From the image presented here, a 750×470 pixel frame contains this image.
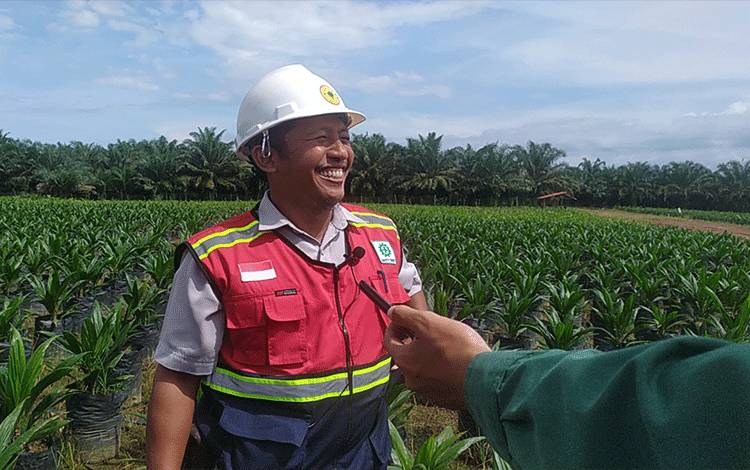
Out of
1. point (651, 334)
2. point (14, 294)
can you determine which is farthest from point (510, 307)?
point (14, 294)

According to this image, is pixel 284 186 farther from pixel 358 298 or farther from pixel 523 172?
pixel 523 172

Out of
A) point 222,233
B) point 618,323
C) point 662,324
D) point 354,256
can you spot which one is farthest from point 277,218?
point 662,324

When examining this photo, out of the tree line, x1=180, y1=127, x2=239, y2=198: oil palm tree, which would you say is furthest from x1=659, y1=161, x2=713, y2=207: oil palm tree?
x1=180, y1=127, x2=239, y2=198: oil palm tree

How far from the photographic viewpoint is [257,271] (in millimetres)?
1962

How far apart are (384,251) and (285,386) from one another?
2.16 ft

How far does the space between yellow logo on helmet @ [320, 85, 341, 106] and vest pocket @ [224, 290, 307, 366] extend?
0.74m

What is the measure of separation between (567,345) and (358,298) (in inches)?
120

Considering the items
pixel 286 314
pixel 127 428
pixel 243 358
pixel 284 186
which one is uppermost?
pixel 284 186

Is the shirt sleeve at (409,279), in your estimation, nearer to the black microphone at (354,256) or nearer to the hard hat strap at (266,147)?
the black microphone at (354,256)

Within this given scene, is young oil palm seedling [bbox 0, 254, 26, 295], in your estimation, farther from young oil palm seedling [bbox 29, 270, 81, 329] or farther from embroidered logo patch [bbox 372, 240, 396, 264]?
embroidered logo patch [bbox 372, 240, 396, 264]

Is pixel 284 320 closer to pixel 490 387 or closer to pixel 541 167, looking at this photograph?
pixel 490 387

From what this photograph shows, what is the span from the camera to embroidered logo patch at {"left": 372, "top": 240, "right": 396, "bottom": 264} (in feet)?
7.44

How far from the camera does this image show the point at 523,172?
62406 millimetres

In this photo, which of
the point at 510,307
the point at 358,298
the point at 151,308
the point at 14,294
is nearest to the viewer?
the point at 358,298
